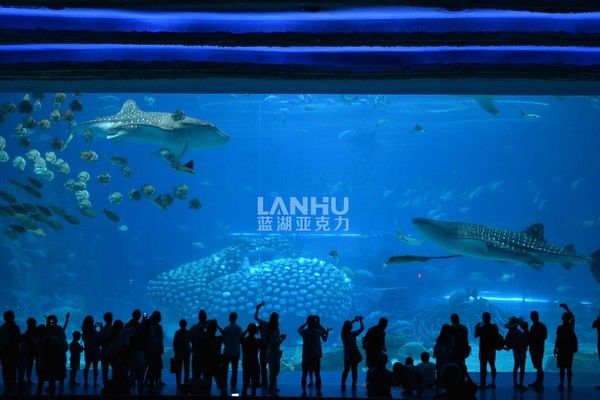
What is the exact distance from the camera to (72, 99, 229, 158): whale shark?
14375mm

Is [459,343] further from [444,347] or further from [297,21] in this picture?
[297,21]

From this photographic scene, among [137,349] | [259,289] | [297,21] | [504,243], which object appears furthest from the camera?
[259,289]

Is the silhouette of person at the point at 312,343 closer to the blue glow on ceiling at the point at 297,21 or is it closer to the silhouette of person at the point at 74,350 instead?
the silhouette of person at the point at 74,350

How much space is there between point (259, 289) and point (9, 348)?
487 inches

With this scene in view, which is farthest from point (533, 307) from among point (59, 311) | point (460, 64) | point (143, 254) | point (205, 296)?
point (460, 64)

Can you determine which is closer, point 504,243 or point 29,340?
point 29,340

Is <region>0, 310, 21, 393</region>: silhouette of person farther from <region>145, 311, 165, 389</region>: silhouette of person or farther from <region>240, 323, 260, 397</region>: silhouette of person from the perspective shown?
<region>240, 323, 260, 397</region>: silhouette of person

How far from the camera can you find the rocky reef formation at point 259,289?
20.0 meters

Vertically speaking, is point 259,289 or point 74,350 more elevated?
point 259,289

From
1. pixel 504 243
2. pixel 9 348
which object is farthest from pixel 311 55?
pixel 504 243

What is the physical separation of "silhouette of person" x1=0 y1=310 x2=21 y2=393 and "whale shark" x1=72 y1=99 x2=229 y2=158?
712 cm

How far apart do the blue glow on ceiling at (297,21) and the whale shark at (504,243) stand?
5483mm

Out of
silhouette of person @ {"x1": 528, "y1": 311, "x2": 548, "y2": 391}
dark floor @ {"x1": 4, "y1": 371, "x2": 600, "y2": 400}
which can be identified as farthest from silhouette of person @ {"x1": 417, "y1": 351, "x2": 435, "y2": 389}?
silhouette of person @ {"x1": 528, "y1": 311, "x2": 548, "y2": 391}

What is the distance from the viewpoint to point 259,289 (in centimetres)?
1977
